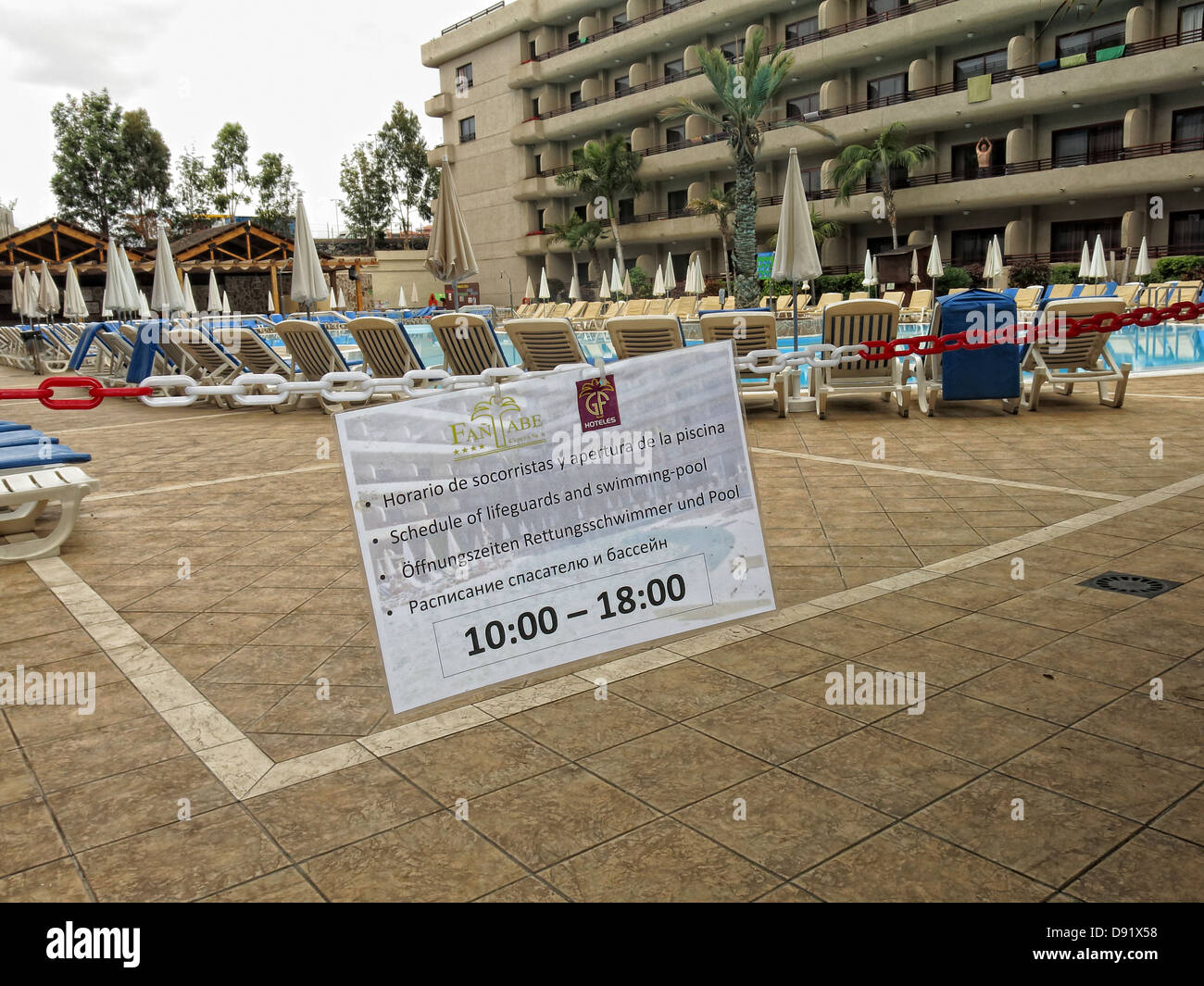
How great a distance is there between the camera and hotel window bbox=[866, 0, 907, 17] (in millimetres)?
32969

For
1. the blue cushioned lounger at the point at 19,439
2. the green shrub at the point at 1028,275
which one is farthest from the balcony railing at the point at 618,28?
the blue cushioned lounger at the point at 19,439

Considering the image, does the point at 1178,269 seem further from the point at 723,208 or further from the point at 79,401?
the point at 79,401

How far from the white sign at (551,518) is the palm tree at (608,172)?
38558mm

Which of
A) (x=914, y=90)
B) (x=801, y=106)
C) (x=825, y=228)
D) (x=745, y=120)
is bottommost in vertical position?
(x=825, y=228)

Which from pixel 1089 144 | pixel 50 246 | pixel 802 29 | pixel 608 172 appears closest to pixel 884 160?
pixel 1089 144

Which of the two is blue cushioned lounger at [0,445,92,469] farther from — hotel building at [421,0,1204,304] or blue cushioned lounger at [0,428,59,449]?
hotel building at [421,0,1204,304]

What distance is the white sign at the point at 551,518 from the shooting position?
2.14 meters

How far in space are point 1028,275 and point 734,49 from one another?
16442 millimetres

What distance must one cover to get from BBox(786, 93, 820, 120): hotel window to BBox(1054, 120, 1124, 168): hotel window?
29.5 feet

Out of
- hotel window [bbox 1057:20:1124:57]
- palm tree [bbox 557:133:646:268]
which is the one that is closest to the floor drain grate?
hotel window [bbox 1057:20:1124:57]

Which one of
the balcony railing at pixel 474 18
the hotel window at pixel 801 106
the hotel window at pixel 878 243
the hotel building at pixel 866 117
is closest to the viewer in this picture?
the hotel building at pixel 866 117

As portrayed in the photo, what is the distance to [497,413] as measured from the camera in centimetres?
221

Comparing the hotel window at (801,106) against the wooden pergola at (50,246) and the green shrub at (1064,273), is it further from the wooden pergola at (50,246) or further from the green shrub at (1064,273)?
the wooden pergola at (50,246)

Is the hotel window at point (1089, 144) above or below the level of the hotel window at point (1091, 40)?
below
